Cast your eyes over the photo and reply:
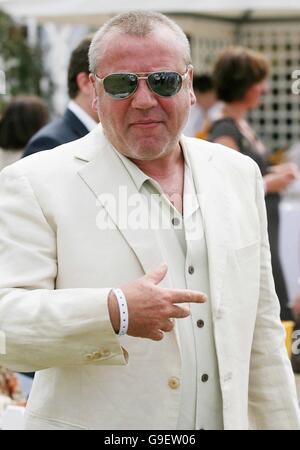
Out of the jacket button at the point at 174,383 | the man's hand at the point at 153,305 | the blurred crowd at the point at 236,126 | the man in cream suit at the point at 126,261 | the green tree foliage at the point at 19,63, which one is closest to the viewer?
the man's hand at the point at 153,305

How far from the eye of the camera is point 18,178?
2.27m

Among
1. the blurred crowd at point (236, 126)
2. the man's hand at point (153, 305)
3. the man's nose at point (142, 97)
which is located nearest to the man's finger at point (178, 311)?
the man's hand at point (153, 305)

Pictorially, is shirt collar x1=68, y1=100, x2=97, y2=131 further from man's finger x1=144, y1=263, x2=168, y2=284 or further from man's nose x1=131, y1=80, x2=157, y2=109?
man's finger x1=144, y1=263, x2=168, y2=284

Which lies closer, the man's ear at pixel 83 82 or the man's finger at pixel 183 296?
the man's finger at pixel 183 296

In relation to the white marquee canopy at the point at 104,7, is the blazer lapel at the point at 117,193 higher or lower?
lower

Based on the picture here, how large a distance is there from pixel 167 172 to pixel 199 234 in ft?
0.62

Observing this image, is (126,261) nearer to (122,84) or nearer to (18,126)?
(122,84)

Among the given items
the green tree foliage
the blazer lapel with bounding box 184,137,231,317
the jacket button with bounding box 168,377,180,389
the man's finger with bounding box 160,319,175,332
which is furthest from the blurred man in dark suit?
the green tree foliage

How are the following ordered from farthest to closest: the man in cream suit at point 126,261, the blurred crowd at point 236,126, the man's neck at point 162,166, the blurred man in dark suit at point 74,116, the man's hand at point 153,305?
the blurred crowd at point 236,126 → the blurred man in dark suit at point 74,116 → the man's neck at point 162,166 → the man in cream suit at point 126,261 → the man's hand at point 153,305

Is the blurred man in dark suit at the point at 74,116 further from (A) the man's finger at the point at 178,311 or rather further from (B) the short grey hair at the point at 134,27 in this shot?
(A) the man's finger at the point at 178,311

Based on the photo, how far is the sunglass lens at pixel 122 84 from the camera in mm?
2299

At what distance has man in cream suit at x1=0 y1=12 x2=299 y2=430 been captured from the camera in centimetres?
→ 216

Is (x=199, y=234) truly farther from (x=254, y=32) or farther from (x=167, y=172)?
(x=254, y=32)
